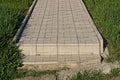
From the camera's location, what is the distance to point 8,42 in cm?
660

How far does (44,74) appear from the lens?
19.1ft

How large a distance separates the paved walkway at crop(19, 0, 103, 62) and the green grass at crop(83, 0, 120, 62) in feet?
0.85

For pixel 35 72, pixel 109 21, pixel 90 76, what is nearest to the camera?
pixel 90 76

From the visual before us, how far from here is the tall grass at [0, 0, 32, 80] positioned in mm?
5824

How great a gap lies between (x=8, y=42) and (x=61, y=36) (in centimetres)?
137

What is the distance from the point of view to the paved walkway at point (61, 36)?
21.9 ft

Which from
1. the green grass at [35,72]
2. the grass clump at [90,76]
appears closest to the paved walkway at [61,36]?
the green grass at [35,72]

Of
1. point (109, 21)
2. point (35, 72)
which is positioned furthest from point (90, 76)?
point (109, 21)

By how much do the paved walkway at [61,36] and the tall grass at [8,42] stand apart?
0.98 feet

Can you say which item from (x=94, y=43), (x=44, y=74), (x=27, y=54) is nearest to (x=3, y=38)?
(x=27, y=54)

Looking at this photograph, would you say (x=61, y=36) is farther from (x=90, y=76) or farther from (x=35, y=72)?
(x=90, y=76)

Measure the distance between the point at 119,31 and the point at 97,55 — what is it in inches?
32.7

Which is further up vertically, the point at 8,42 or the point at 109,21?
the point at 8,42

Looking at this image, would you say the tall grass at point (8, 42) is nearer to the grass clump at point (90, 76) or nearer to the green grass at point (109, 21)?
the grass clump at point (90, 76)
